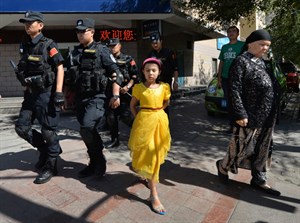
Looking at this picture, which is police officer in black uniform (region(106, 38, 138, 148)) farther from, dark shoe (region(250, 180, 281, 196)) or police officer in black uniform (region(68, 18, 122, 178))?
dark shoe (region(250, 180, 281, 196))

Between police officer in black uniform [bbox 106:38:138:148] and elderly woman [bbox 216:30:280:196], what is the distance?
2.13 m

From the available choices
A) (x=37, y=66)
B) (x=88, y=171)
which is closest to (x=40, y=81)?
(x=37, y=66)

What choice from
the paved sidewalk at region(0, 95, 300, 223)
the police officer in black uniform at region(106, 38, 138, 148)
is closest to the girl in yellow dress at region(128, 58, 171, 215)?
the paved sidewalk at region(0, 95, 300, 223)

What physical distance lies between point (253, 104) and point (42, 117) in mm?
2409

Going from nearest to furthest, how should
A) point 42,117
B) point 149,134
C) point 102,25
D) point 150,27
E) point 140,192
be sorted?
point 149,134 → point 140,192 → point 42,117 → point 150,27 → point 102,25

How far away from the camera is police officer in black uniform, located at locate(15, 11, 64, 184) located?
11.8 ft

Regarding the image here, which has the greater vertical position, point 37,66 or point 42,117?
point 37,66

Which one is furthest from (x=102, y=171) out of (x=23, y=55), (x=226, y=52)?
(x=226, y=52)

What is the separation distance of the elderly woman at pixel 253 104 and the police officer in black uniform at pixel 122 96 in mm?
2132

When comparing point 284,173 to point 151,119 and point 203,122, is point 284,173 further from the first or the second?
point 203,122

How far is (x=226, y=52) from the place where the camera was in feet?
18.4

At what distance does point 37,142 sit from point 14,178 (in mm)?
509

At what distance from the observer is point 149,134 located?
3.12 meters

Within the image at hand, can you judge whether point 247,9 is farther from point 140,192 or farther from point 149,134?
point 140,192
